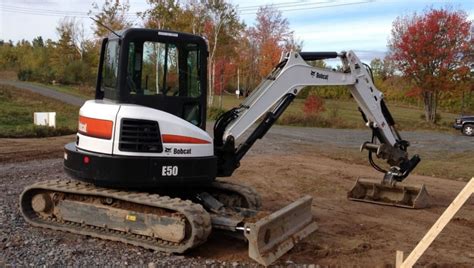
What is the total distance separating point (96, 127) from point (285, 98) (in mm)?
2865

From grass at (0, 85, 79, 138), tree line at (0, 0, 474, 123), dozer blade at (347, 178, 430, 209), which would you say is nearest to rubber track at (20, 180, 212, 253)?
dozer blade at (347, 178, 430, 209)

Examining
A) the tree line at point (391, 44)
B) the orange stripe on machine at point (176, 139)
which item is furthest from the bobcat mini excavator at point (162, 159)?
the tree line at point (391, 44)

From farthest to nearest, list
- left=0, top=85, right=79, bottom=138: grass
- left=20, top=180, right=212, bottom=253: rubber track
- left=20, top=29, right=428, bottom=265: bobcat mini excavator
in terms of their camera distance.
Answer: left=0, top=85, right=79, bottom=138: grass → left=20, top=29, right=428, bottom=265: bobcat mini excavator → left=20, top=180, right=212, bottom=253: rubber track

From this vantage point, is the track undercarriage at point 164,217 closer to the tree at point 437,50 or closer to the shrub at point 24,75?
the tree at point 437,50

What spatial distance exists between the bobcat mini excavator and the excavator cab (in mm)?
13

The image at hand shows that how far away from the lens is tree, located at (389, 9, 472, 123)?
34.7m

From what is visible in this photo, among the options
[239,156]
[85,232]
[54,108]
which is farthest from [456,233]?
[54,108]

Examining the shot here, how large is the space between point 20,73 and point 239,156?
60127 millimetres

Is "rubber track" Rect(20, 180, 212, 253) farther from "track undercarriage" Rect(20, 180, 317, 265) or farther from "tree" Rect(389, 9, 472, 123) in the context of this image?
"tree" Rect(389, 9, 472, 123)

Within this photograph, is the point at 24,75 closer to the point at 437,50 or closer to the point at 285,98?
the point at 437,50

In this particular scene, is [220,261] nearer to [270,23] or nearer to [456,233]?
[456,233]

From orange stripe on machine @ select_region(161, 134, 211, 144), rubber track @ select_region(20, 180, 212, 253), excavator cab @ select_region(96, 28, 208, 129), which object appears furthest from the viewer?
excavator cab @ select_region(96, 28, 208, 129)

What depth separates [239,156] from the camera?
27.2 feet

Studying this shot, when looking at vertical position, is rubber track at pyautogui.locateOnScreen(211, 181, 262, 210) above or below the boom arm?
below
